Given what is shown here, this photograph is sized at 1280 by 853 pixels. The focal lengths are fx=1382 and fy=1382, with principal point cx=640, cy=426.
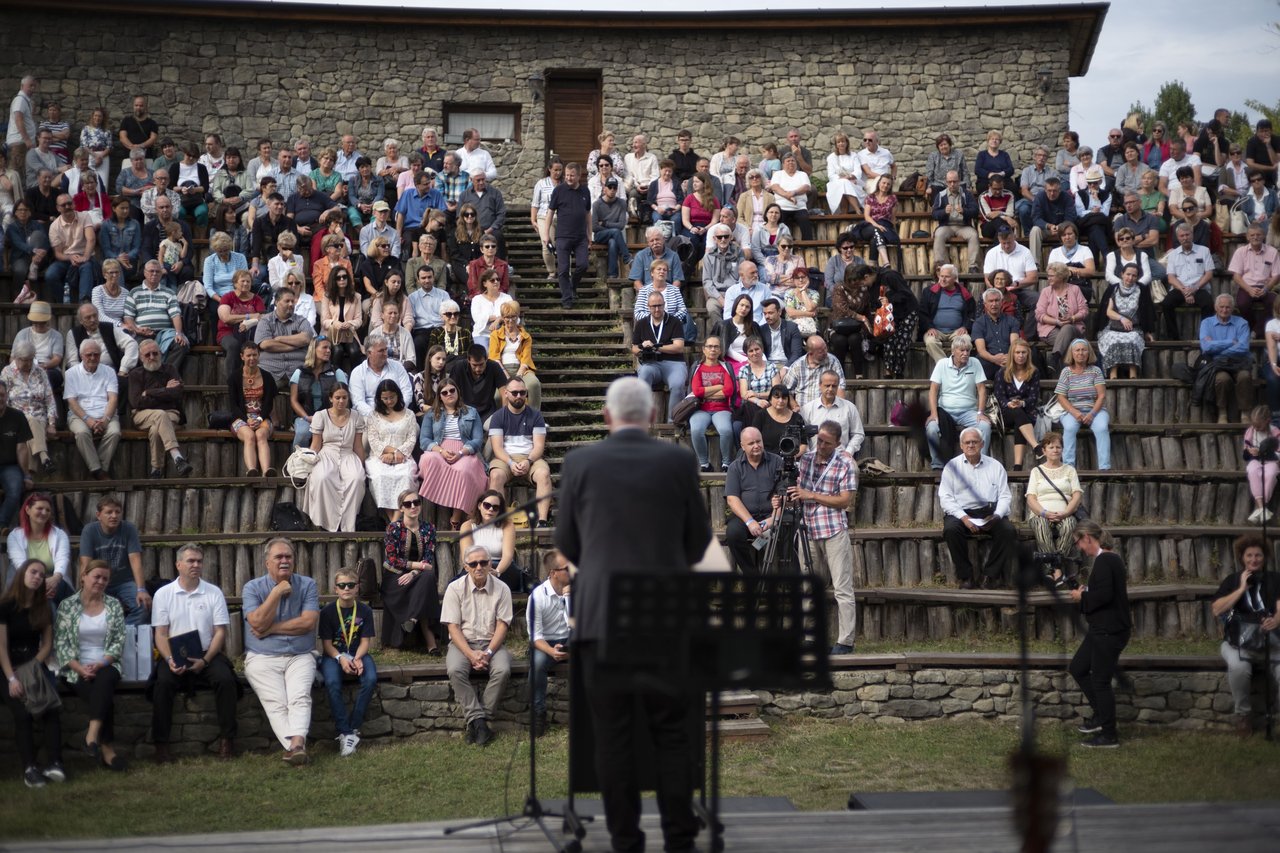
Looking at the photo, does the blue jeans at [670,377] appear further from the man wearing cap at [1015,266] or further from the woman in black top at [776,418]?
the man wearing cap at [1015,266]

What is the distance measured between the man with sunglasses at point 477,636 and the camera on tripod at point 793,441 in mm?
2525

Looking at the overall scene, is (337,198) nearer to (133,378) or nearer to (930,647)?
(133,378)

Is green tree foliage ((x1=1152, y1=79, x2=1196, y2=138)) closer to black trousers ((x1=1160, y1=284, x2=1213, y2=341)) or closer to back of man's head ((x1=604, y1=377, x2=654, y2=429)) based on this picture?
black trousers ((x1=1160, y1=284, x2=1213, y2=341))

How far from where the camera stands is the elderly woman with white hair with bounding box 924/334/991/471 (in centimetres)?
1177

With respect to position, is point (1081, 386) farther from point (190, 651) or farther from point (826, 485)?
point (190, 651)

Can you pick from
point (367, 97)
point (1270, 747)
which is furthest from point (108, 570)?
point (367, 97)

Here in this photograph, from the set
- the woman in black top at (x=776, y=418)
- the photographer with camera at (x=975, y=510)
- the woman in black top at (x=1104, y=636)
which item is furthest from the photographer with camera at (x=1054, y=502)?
the woman in black top at (x=776, y=418)

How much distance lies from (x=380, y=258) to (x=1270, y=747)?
9002 millimetres

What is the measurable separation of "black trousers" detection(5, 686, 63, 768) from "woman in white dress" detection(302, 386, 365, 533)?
2.69 meters

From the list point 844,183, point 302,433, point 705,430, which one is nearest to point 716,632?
point 705,430

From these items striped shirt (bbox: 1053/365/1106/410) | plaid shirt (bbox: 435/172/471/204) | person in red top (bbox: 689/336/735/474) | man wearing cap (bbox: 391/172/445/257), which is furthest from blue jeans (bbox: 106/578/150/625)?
striped shirt (bbox: 1053/365/1106/410)

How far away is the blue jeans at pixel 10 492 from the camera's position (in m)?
10.5

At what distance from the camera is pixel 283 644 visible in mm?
9172

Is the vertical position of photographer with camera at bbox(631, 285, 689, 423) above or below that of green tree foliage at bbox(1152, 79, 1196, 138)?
below
